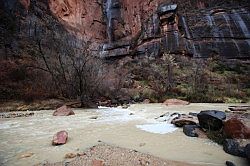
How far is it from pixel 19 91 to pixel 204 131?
46.1 feet

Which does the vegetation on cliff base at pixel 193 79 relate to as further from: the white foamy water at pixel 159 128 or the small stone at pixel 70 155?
the small stone at pixel 70 155

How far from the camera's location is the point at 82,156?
212 inches

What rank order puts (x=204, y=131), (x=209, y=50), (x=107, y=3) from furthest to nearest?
(x=107, y=3), (x=209, y=50), (x=204, y=131)

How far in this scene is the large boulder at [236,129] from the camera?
5852 millimetres

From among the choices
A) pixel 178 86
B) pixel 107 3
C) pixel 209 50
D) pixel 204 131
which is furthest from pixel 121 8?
pixel 204 131

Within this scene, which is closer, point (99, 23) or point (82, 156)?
point (82, 156)

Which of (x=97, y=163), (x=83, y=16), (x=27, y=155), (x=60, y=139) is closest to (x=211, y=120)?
(x=97, y=163)

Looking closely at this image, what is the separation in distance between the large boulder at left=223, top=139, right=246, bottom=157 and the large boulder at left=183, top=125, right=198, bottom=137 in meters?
1.21

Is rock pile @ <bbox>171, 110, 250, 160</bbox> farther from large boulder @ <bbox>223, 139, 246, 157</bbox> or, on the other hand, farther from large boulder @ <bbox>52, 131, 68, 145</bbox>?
large boulder @ <bbox>52, 131, 68, 145</bbox>

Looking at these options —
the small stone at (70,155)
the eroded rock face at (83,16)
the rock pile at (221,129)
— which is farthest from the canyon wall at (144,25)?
the small stone at (70,155)

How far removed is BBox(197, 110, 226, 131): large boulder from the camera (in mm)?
6949

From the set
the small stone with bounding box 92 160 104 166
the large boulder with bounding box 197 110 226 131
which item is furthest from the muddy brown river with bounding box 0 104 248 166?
the small stone with bounding box 92 160 104 166

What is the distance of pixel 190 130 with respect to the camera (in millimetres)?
7258

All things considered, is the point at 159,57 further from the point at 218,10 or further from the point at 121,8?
the point at 121,8
